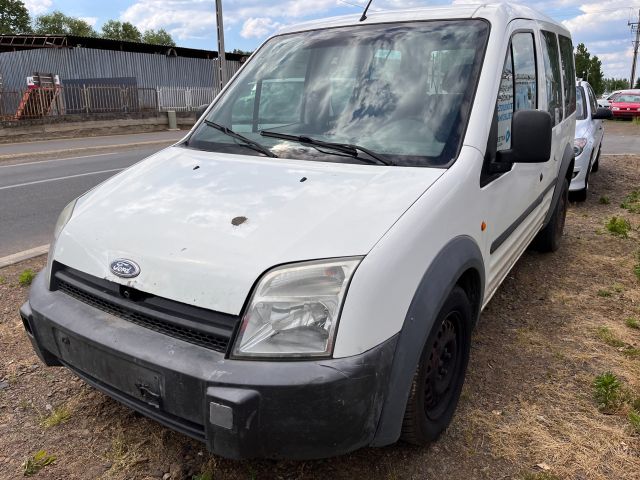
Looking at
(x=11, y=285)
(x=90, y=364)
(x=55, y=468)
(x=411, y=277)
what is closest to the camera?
(x=411, y=277)

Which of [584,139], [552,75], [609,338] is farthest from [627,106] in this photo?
[609,338]

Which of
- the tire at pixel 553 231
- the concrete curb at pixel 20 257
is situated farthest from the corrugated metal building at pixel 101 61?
the tire at pixel 553 231

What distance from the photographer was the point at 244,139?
2.88 m

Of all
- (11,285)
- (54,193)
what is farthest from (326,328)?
(54,193)

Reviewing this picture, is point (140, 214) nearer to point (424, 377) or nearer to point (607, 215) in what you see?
point (424, 377)

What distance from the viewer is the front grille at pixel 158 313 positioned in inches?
73.7

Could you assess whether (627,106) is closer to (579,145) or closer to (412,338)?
(579,145)

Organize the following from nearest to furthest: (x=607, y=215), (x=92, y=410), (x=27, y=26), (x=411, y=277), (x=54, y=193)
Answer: (x=411, y=277), (x=92, y=410), (x=607, y=215), (x=54, y=193), (x=27, y=26)

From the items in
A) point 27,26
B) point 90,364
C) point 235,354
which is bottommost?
point 90,364

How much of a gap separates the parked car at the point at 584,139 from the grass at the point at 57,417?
612cm

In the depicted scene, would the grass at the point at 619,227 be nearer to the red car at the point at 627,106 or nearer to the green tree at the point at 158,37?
the red car at the point at 627,106

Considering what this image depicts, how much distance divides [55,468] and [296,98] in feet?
7.14

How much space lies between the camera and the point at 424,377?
217cm

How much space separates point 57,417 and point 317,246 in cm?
171
